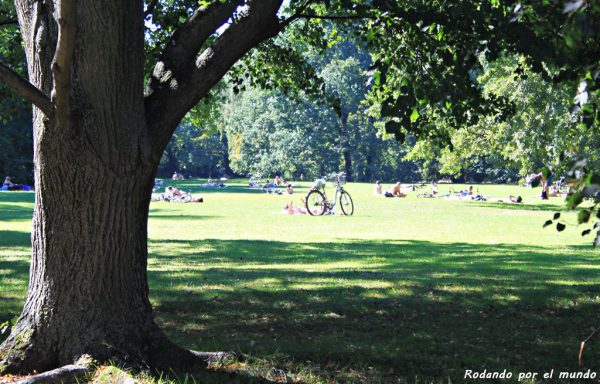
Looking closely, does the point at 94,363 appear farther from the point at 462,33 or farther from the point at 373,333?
the point at 462,33

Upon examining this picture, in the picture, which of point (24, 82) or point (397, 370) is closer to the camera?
point (24, 82)

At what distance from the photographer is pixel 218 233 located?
732 inches

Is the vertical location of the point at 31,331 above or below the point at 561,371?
above

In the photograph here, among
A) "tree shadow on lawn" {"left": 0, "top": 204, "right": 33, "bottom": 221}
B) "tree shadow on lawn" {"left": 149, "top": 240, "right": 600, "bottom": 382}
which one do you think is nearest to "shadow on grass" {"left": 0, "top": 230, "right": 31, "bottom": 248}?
"tree shadow on lawn" {"left": 149, "top": 240, "right": 600, "bottom": 382}

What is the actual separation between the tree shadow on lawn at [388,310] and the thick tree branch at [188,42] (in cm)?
235

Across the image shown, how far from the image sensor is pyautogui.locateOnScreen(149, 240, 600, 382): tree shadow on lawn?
5.56 metres

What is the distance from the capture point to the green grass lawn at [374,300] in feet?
18.1

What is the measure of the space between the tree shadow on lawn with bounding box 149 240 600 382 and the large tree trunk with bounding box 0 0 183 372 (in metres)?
1.36

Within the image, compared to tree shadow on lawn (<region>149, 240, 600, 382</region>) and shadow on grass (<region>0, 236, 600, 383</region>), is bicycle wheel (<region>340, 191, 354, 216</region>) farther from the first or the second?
tree shadow on lawn (<region>149, 240, 600, 382</region>)

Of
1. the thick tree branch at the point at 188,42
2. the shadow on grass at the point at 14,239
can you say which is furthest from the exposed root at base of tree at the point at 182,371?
the shadow on grass at the point at 14,239

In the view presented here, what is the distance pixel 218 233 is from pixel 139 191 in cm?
1389

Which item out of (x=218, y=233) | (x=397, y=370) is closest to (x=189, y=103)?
(x=397, y=370)

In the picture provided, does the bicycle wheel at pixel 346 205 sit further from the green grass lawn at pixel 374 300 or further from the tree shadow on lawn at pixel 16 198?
the tree shadow on lawn at pixel 16 198

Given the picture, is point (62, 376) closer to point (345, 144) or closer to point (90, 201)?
point (90, 201)
